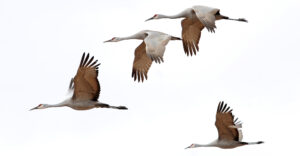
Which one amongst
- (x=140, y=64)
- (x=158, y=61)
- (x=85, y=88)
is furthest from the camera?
(x=140, y=64)

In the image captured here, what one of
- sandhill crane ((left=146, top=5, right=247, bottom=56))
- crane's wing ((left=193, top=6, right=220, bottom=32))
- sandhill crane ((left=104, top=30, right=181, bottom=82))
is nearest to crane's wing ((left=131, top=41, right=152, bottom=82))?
sandhill crane ((left=104, top=30, right=181, bottom=82))

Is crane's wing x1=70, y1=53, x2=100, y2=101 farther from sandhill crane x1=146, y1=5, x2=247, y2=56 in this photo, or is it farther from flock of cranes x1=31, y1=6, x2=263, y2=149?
sandhill crane x1=146, y1=5, x2=247, y2=56

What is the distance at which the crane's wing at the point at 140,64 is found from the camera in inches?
1246

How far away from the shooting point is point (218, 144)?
105 ft

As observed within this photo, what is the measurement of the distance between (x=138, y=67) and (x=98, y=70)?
2.07 meters

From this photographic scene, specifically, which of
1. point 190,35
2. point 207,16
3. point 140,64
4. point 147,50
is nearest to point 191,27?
point 190,35

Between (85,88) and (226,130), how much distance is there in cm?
400

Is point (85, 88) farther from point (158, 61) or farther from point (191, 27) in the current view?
point (191, 27)

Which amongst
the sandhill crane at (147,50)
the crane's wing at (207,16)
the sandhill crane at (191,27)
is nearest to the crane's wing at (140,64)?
the sandhill crane at (147,50)

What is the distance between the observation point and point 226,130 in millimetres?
31953

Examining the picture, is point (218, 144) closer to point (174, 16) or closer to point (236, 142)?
point (236, 142)

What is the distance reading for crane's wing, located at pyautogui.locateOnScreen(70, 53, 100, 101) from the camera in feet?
97.7

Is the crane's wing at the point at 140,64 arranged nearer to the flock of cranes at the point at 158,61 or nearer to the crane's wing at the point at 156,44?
the flock of cranes at the point at 158,61

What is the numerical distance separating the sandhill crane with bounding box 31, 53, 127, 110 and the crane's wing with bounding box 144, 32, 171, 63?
51.1 inches
